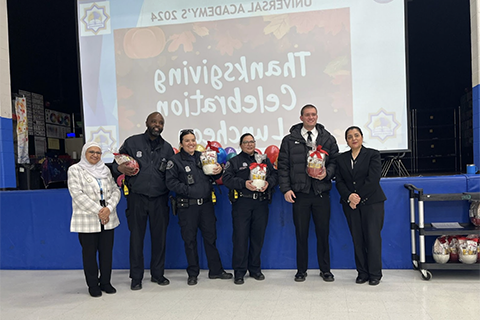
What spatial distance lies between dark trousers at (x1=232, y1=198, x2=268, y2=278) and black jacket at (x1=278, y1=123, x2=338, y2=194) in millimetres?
329

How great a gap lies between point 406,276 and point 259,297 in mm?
1479

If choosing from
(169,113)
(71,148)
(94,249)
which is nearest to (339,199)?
(94,249)

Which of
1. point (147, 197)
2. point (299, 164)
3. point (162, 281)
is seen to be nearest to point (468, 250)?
point (299, 164)

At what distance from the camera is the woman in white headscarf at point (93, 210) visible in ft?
11.1

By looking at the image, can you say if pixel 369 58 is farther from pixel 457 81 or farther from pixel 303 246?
pixel 457 81

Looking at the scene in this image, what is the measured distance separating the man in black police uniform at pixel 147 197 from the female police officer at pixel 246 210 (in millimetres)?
642

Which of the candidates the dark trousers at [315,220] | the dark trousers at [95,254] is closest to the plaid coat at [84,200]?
the dark trousers at [95,254]

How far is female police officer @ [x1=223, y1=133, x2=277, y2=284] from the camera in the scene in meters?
3.71

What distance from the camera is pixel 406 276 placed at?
3693 millimetres

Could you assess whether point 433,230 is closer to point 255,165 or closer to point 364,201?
point 364,201

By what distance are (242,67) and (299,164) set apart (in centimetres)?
227

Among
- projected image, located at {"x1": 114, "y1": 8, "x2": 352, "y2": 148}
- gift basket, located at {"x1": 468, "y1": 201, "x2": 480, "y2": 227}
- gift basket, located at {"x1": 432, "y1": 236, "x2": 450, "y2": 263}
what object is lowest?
gift basket, located at {"x1": 432, "y1": 236, "x2": 450, "y2": 263}

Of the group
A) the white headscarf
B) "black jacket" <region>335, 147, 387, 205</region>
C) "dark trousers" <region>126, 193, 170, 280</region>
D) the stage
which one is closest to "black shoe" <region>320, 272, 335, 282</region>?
the stage

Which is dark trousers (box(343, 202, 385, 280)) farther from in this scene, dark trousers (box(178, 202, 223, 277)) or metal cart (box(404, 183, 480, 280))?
dark trousers (box(178, 202, 223, 277))
